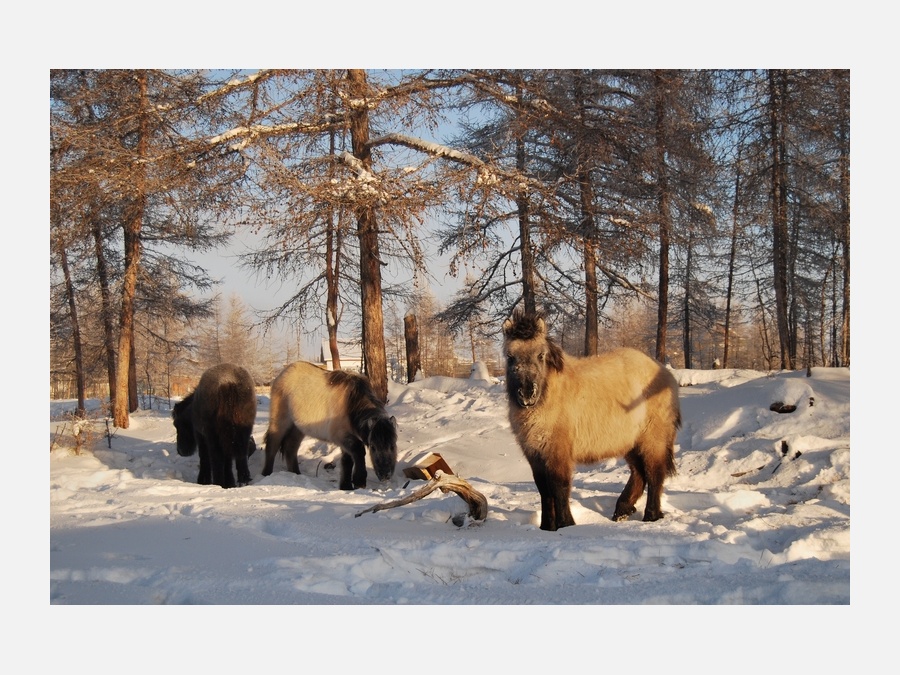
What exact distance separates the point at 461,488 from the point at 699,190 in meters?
7.18

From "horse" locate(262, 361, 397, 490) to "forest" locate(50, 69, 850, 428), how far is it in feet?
7.20

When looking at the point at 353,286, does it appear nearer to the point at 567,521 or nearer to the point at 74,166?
the point at 74,166

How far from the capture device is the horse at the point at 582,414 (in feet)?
20.3

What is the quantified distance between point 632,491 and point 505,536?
183 centimetres

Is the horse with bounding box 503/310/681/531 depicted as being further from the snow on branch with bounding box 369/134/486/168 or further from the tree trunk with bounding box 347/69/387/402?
the tree trunk with bounding box 347/69/387/402

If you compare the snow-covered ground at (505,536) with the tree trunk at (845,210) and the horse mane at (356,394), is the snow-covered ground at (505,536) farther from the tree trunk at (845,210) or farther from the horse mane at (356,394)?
the tree trunk at (845,210)

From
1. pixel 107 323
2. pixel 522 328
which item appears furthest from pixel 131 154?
pixel 522 328

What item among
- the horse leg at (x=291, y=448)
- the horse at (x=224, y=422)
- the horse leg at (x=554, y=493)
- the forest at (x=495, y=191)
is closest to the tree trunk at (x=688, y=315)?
the forest at (x=495, y=191)

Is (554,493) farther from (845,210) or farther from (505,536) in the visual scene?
(845,210)

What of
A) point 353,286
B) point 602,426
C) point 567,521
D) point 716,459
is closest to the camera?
point 567,521

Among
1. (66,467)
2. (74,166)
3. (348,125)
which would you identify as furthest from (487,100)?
(66,467)

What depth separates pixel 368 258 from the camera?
39.6 feet

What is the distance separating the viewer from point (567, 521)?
20.3 feet

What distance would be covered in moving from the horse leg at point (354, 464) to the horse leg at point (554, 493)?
3.93m
